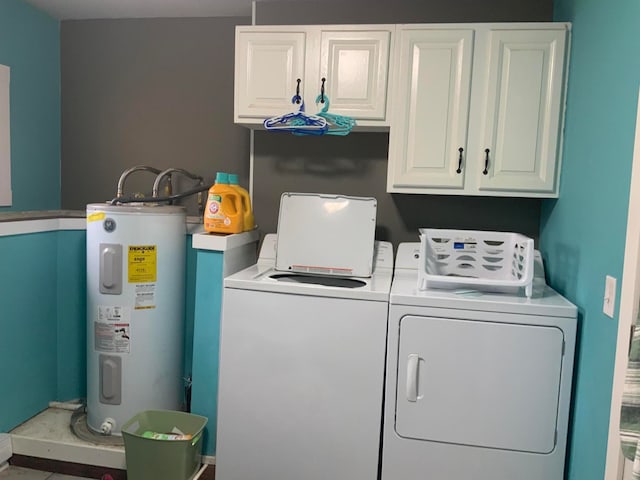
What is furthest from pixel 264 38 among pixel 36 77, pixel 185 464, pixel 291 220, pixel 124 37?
pixel 185 464

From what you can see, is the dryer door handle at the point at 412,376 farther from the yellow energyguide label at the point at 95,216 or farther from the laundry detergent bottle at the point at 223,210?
the yellow energyguide label at the point at 95,216

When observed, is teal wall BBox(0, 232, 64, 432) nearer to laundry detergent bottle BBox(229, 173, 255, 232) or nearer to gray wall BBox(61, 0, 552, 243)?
gray wall BBox(61, 0, 552, 243)

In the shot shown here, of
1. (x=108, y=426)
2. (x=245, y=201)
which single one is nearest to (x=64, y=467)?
(x=108, y=426)

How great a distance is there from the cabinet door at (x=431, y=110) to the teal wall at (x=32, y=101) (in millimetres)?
2017

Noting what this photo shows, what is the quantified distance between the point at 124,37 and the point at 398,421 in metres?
2.54

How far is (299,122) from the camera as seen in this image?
2178mm

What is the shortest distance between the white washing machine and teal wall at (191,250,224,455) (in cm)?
81

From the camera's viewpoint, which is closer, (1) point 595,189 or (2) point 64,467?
(1) point 595,189

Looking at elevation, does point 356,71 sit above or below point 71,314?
above

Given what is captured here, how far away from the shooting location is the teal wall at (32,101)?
256 cm

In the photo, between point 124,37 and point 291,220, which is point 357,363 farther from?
point 124,37

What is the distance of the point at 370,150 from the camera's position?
2.54 m

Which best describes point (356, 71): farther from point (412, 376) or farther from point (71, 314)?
point (71, 314)

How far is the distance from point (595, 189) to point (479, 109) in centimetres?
65
